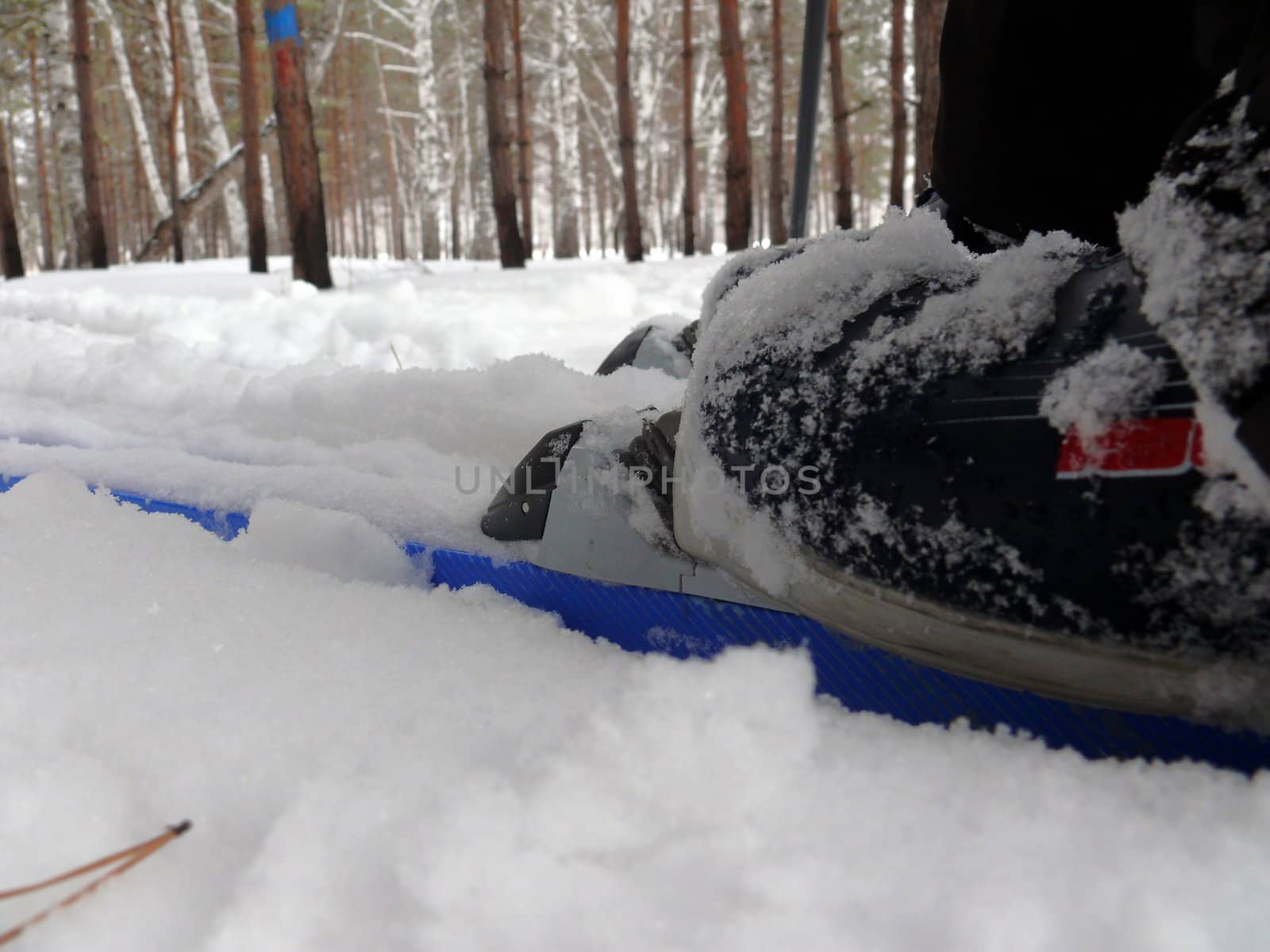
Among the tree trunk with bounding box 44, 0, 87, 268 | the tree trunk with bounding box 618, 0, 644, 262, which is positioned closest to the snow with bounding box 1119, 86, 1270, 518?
the tree trunk with bounding box 618, 0, 644, 262

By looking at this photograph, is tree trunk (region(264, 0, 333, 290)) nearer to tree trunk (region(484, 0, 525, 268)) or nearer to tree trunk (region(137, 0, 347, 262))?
tree trunk (region(484, 0, 525, 268))

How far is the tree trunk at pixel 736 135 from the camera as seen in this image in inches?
286

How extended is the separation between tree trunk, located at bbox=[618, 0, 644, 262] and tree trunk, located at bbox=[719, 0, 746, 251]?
1208 mm

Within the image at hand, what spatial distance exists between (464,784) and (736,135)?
25.2 ft

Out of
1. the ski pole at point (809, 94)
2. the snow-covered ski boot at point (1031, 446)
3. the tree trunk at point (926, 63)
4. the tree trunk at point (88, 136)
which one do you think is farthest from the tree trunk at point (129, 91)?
the snow-covered ski boot at point (1031, 446)

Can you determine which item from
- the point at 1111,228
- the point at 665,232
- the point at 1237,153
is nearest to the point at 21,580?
the point at 1237,153

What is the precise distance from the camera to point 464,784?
0.48 m

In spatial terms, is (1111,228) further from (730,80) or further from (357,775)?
(730,80)

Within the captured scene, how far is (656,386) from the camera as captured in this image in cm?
113

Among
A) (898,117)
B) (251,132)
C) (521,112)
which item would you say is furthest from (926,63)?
(521,112)

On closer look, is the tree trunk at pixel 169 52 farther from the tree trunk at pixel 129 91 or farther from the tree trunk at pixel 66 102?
the tree trunk at pixel 66 102

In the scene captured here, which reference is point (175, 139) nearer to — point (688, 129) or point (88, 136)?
point (88, 136)

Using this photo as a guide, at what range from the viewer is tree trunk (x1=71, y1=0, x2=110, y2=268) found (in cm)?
706

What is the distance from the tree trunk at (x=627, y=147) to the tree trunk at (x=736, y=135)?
3.96 ft
